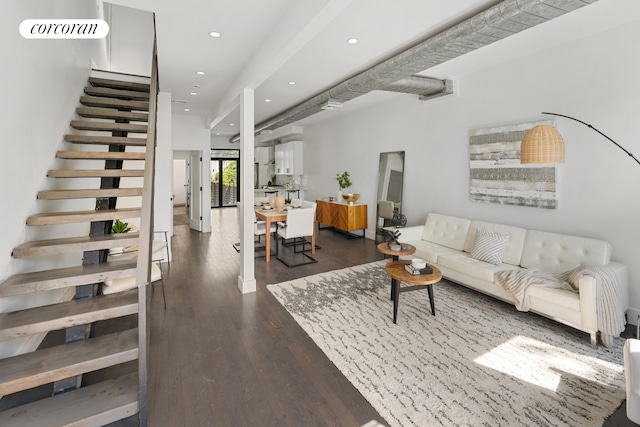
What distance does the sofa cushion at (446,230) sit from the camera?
171 inches

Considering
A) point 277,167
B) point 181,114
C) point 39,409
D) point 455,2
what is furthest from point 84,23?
point 277,167

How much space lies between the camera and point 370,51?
347 centimetres

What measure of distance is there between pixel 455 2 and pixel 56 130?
3.80m

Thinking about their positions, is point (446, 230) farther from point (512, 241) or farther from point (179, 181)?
point (179, 181)

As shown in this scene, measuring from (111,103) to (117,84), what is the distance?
69 centimetres

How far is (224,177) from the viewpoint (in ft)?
40.8

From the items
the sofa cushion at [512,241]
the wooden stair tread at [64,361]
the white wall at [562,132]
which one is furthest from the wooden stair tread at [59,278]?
the white wall at [562,132]

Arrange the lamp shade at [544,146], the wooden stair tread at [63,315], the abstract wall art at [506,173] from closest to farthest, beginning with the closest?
the wooden stair tread at [63,315], the lamp shade at [544,146], the abstract wall art at [506,173]

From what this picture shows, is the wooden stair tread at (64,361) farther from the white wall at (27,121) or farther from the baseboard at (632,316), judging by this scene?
the baseboard at (632,316)

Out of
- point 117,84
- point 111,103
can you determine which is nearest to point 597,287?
point 111,103

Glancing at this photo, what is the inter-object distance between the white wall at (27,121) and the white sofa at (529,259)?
4271mm

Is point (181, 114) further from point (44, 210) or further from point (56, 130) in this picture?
point (44, 210)

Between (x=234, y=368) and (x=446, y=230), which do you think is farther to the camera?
(x=446, y=230)

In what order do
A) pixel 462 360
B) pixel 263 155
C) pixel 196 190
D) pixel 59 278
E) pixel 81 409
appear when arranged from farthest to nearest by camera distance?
1. pixel 263 155
2. pixel 196 190
3. pixel 462 360
4. pixel 59 278
5. pixel 81 409
